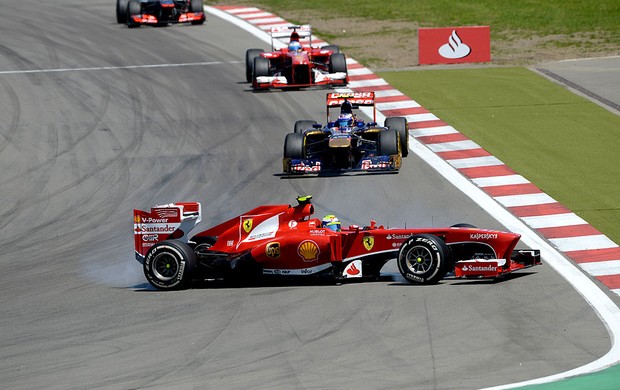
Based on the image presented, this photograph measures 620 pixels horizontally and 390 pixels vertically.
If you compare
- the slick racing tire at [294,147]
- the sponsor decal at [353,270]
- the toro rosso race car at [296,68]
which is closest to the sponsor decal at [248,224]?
the sponsor decal at [353,270]

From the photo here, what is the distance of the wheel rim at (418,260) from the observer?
50.8 feet

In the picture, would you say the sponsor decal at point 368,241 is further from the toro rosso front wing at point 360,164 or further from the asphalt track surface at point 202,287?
the toro rosso front wing at point 360,164

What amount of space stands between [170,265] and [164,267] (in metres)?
0.09

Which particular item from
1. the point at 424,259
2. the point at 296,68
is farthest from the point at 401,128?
the point at 424,259

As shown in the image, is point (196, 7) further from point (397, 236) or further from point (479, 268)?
point (479, 268)

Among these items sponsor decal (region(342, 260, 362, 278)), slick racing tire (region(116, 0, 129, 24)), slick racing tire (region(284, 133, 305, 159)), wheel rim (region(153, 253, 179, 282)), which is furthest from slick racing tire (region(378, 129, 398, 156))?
slick racing tire (region(116, 0, 129, 24))

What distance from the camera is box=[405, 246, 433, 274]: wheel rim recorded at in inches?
610

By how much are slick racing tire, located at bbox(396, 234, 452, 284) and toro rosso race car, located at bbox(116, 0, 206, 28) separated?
26.2 m

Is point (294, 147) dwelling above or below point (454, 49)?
below

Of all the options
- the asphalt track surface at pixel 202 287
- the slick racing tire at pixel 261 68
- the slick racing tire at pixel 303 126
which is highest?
the slick racing tire at pixel 261 68

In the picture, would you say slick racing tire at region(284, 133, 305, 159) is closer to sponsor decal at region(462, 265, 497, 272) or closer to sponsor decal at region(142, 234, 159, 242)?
sponsor decal at region(142, 234, 159, 242)

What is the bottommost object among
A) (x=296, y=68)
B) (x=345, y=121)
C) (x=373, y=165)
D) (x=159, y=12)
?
(x=373, y=165)

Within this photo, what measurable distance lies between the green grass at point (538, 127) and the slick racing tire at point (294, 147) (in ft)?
13.5

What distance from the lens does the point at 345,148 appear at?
74.6ft
